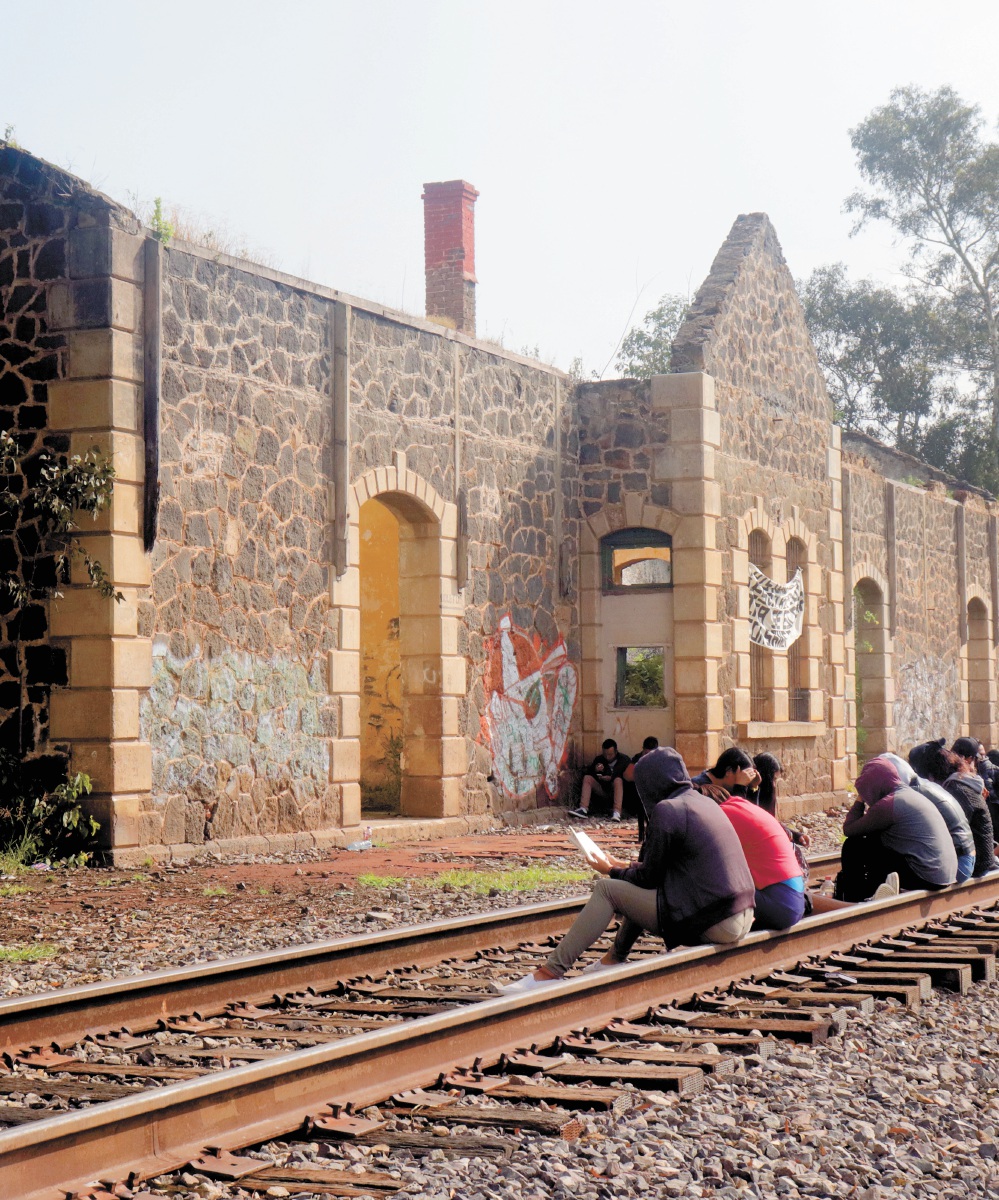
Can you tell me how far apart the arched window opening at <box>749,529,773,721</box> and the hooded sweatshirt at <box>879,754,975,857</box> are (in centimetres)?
955

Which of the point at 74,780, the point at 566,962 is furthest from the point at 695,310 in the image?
the point at 566,962

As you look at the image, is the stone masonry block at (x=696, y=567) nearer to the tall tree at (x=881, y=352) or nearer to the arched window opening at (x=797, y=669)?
the arched window opening at (x=797, y=669)

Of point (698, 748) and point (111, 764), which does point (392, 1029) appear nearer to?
point (111, 764)

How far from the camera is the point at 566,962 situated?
7.25m

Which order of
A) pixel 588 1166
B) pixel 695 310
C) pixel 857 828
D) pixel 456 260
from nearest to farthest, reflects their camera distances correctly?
pixel 588 1166
pixel 857 828
pixel 695 310
pixel 456 260

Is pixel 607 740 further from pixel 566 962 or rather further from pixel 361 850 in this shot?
pixel 566 962

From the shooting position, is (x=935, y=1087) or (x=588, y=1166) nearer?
(x=588, y=1166)

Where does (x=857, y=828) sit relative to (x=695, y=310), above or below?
below

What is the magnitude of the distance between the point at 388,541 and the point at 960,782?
1005 cm

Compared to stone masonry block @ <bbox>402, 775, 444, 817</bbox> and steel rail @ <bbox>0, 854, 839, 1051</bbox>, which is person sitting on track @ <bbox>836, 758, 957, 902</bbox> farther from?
stone masonry block @ <bbox>402, 775, 444, 817</bbox>

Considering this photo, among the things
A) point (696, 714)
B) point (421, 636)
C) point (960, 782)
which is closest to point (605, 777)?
point (696, 714)

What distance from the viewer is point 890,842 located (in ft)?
32.5

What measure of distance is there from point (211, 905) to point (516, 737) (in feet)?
24.3

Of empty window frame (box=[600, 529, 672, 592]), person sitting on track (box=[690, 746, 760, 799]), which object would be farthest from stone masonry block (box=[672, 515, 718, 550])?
person sitting on track (box=[690, 746, 760, 799])
